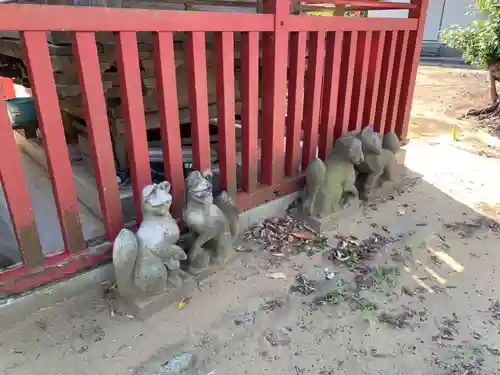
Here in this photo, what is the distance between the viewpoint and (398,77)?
407 cm

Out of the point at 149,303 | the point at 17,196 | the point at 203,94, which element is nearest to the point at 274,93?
the point at 203,94

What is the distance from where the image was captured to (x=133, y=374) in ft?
6.32

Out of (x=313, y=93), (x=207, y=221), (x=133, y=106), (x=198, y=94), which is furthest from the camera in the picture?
(x=313, y=93)

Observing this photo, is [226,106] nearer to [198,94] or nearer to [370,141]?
[198,94]

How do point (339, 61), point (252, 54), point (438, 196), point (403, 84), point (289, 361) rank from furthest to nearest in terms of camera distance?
point (403, 84) < point (438, 196) < point (339, 61) < point (252, 54) < point (289, 361)

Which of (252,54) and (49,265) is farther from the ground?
(252,54)

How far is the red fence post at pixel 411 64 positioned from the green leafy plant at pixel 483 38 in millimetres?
2525

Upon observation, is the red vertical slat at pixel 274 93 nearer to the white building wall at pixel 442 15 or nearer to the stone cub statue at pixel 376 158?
the stone cub statue at pixel 376 158

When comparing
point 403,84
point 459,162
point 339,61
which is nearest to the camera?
point 339,61

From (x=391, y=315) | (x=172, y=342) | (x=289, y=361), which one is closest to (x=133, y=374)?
(x=172, y=342)

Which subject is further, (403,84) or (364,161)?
(403,84)

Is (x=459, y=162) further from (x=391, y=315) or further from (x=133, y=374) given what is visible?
(x=133, y=374)

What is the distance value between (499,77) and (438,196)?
3.64m

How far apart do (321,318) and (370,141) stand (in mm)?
1655
